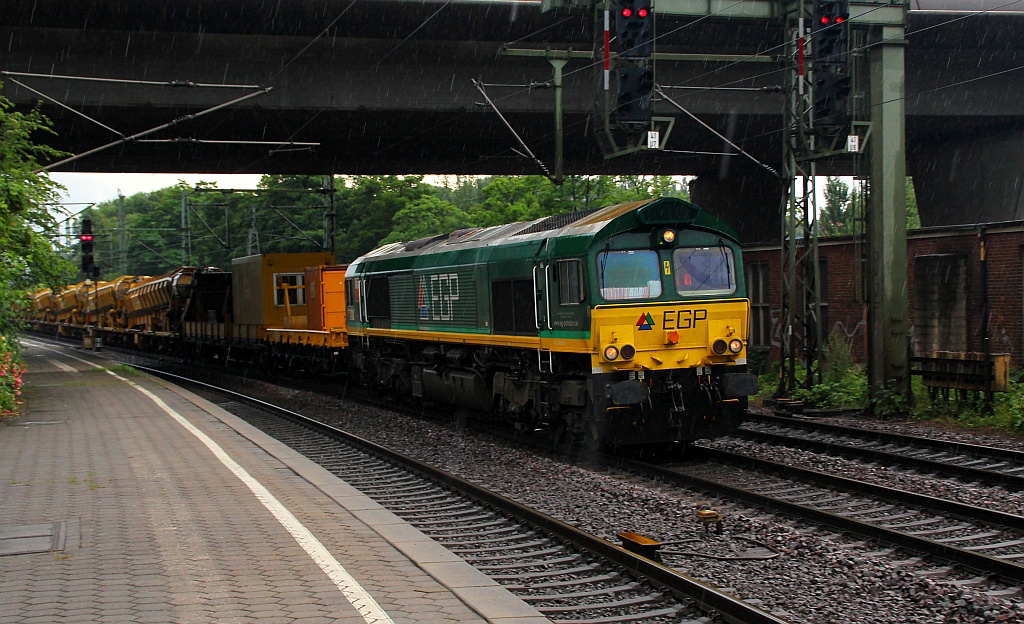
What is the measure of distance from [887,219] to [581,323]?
8.99 meters

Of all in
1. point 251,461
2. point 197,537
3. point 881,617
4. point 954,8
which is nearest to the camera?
point 881,617

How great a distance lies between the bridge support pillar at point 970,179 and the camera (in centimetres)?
3125

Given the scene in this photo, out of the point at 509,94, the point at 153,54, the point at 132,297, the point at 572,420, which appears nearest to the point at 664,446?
the point at 572,420

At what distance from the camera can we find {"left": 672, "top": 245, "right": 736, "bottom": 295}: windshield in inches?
540

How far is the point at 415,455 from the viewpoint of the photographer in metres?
15.0

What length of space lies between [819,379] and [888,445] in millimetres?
5537

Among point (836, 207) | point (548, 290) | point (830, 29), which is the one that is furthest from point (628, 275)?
point (836, 207)

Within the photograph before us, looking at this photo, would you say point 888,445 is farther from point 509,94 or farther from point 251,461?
point 509,94

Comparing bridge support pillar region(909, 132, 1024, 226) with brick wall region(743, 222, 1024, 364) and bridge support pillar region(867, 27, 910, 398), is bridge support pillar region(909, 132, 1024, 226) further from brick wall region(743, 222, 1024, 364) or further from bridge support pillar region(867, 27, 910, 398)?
bridge support pillar region(867, 27, 910, 398)

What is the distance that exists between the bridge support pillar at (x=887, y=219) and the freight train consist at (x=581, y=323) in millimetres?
6281

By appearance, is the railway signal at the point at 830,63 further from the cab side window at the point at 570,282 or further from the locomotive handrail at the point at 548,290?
the cab side window at the point at 570,282

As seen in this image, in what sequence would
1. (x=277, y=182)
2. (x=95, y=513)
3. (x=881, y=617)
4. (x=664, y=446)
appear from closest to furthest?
(x=881, y=617), (x=95, y=513), (x=664, y=446), (x=277, y=182)

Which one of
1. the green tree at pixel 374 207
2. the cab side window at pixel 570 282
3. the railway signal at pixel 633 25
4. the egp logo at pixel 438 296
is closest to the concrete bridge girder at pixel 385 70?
the railway signal at pixel 633 25

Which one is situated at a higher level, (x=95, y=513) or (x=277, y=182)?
(x=277, y=182)
